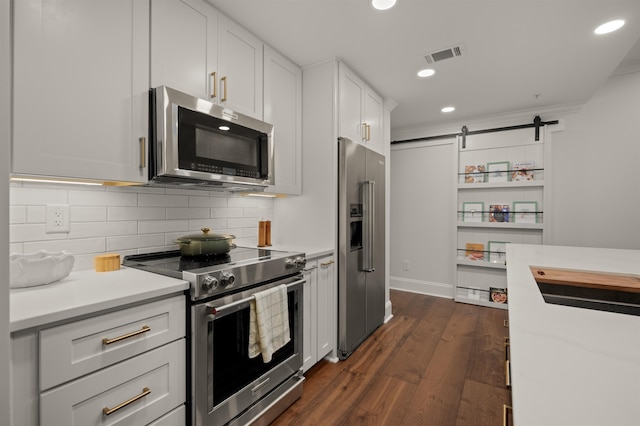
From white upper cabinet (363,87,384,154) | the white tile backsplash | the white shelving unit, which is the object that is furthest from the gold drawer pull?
the white shelving unit

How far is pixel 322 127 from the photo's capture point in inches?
96.0

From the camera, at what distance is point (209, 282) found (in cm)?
134

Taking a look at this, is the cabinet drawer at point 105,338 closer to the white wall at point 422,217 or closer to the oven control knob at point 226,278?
the oven control knob at point 226,278

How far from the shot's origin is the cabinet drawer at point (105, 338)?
944 mm

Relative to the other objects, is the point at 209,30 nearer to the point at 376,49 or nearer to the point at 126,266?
the point at 376,49

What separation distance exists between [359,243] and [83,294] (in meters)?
1.96

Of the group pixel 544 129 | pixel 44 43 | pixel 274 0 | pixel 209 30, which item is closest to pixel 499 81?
pixel 544 129

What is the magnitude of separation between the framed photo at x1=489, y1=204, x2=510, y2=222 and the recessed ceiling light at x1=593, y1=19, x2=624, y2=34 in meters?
2.14

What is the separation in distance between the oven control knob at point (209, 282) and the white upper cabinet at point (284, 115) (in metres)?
0.96

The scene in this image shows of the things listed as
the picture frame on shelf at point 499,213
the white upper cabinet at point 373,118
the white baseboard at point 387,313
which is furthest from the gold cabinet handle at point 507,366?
the picture frame on shelf at point 499,213

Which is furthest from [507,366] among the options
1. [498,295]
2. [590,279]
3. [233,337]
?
[498,295]

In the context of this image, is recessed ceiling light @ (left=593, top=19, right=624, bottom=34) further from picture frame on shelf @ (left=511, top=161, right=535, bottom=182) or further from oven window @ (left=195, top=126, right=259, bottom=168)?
oven window @ (left=195, top=126, right=259, bottom=168)

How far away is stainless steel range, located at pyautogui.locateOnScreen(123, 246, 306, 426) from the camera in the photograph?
133 centimetres

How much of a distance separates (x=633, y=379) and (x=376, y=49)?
7.64 ft
